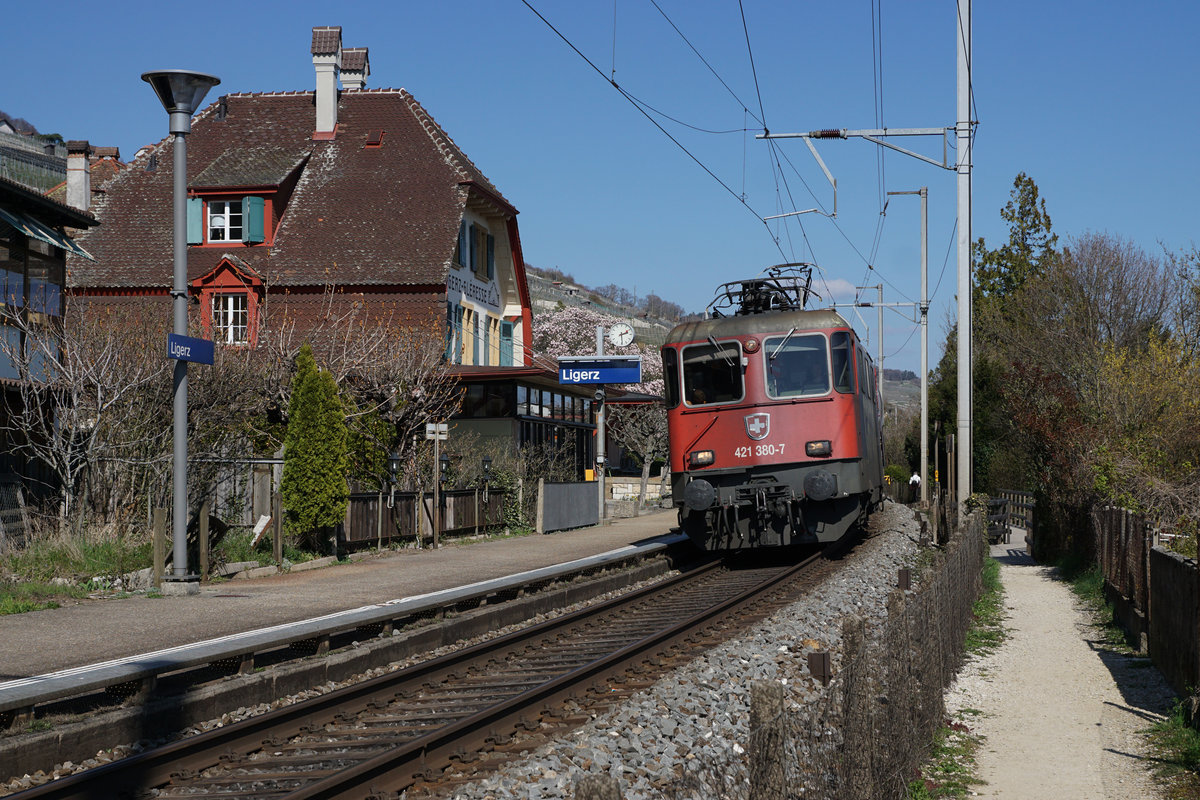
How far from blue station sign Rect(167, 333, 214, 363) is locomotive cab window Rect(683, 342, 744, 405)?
7.04 metres

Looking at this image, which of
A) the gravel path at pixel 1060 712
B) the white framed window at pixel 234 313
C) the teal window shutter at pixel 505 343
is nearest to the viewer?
the gravel path at pixel 1060 712

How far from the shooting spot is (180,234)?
1434 cm

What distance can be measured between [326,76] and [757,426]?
24.8 metres

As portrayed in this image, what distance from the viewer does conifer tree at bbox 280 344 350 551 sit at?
19.0 m

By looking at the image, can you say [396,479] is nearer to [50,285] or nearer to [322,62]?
[50,285]

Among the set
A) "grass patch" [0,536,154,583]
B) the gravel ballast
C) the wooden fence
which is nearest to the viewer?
the gravel ballast

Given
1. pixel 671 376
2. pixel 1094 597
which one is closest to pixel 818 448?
pixel 671 376

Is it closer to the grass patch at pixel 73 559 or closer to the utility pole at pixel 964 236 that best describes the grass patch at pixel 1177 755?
the grass patch at pixel 73 559

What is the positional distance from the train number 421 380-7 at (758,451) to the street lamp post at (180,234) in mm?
7660

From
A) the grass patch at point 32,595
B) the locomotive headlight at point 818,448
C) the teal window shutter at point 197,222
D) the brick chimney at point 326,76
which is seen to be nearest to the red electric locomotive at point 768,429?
the locomotive headlight at point 818,448

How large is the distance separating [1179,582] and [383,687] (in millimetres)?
6624

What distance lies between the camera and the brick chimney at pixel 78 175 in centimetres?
3438

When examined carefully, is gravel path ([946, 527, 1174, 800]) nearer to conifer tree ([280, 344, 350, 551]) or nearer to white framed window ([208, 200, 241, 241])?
conifer tree ([280, 344, 350, 551])

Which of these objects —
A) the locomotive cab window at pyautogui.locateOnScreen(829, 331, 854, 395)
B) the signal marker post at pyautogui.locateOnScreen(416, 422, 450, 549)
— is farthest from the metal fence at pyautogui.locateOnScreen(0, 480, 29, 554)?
the locomotive cab window at pyautogui.locateOnScreen(829, 331, 854, 395)
